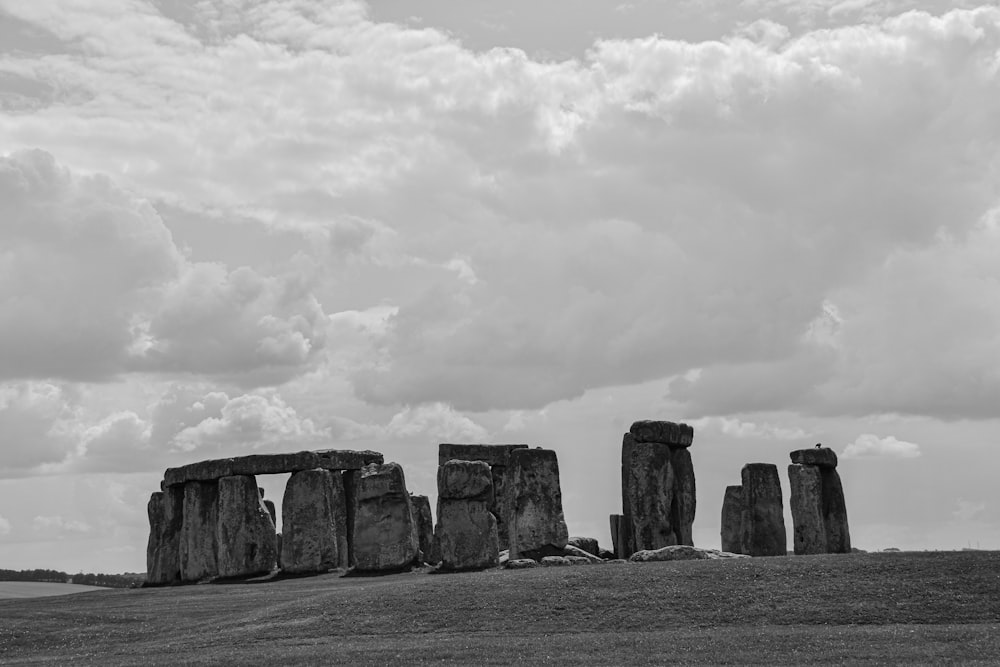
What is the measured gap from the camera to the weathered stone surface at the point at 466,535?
3766cm

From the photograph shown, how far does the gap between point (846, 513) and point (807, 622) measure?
18.4 m

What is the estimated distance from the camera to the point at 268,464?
1779 inches

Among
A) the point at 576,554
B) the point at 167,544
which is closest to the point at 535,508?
the point at 576,554

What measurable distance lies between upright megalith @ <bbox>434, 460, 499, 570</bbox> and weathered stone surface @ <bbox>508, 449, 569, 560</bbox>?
2.60ft

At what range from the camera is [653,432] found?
4009 centimetres

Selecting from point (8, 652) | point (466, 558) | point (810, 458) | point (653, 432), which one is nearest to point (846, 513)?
point (810, 458)

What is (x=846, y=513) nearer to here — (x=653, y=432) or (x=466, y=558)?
(x=653, y=432)

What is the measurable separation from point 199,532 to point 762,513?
19033mm

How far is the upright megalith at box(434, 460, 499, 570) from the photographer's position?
3769 cm

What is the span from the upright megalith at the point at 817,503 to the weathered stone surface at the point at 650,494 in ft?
16.6

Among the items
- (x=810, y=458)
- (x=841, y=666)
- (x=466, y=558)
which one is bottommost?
(x=841, y=666)

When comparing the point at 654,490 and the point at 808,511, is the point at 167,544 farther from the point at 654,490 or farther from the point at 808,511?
the point at 808,511

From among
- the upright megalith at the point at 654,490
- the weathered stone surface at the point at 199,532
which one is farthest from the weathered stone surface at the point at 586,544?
the weathered stone surface at the point at 199,532

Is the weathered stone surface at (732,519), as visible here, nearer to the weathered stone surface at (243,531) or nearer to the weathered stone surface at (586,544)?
the weathered stone surface at (586,544)
